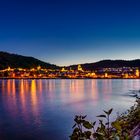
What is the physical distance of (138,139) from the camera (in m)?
3.45

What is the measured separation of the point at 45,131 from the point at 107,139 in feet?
50.0

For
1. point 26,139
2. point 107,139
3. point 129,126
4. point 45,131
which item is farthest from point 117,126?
point 45,131

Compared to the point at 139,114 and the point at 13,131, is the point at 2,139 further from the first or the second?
the point at 139,114

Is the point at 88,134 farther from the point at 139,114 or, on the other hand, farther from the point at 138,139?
the point at 139,114

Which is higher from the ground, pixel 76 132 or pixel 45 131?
pixel 76 132

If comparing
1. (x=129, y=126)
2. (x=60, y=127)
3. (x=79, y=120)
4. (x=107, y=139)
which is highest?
(x=79, y=120)

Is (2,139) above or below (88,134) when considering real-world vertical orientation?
below

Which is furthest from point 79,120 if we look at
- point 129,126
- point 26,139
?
point 26,139

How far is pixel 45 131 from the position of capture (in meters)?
18.5

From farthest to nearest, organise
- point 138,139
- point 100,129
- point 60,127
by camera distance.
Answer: point 60,127, point 100,129, point 138,139

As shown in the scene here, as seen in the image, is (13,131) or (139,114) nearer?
(139,114)

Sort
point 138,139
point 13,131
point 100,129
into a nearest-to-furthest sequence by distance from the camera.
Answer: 1. point 138,139
2. point 100,129
3. point 13,131

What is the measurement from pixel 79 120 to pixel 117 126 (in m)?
0.42

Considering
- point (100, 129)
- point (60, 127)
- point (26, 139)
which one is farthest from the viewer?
point (60, 127)
